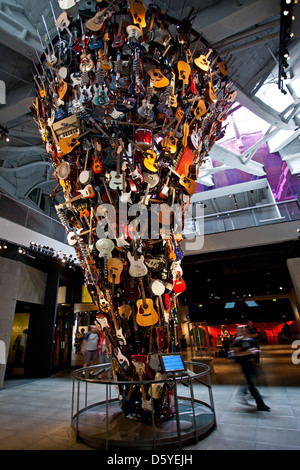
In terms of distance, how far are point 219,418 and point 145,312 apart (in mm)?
1947

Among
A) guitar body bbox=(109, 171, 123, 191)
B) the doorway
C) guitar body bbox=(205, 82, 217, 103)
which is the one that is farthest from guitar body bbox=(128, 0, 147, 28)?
the doorway

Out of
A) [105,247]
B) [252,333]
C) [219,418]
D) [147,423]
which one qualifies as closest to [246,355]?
[219,418]

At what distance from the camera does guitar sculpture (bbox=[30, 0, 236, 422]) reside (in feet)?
11.5

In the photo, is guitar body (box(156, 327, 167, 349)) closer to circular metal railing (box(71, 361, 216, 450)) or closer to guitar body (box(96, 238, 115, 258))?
circular metal railing (box(71, 361, 216, 450))

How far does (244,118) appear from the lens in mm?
16109

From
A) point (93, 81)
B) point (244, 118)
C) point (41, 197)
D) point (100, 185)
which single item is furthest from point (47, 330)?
point (244, 118)

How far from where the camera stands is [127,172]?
11.6ft

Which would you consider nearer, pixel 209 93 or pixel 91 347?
pixel 209 93

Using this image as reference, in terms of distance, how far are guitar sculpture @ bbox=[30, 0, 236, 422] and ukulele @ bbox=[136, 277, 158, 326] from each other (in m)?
0.01

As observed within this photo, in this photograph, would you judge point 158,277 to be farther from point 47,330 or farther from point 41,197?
point 41,197

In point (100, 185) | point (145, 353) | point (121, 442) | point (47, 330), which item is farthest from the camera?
point (47, 330)

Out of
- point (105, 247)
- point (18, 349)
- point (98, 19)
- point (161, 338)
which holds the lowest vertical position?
point (161, 338)

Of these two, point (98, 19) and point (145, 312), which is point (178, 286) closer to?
point (145, 312)
